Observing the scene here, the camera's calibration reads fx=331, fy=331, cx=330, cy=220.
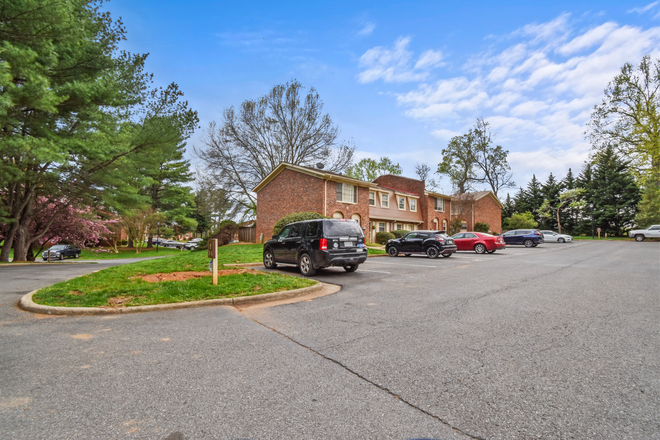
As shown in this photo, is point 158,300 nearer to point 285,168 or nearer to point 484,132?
point 285,168

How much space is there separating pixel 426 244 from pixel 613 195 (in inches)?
1865

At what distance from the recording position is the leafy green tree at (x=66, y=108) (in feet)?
38.0

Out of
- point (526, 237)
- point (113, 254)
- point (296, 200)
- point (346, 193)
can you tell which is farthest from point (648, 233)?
point (113, 254)

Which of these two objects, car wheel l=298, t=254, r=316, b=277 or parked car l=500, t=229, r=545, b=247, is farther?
parked car l=500, t=229, r=545, b=247

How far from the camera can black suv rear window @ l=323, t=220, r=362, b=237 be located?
1034cm

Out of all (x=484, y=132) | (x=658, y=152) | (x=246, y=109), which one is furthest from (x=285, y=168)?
(x=658, y=152)

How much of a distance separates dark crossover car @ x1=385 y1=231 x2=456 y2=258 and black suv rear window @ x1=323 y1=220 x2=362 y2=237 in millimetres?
8474

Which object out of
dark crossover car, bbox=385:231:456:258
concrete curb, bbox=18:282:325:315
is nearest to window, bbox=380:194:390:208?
dark crossover car, bbox=385:231:456:258

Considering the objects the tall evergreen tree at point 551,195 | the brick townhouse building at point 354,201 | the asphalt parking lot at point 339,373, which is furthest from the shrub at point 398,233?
the tall evergreen tree at point 551,195

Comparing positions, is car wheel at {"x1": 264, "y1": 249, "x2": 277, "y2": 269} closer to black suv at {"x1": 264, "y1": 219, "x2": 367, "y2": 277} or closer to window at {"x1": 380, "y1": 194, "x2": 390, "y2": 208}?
black suv at {"x1": 264, "y1": 219, "x2": 367, "y2": 277}

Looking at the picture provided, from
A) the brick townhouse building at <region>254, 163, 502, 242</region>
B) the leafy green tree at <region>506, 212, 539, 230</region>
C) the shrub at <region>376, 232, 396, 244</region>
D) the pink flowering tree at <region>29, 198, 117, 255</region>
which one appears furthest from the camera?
the leafy green tree at <region>506, 212, 539, 230</region>

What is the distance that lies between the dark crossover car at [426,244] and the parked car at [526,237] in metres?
13.8

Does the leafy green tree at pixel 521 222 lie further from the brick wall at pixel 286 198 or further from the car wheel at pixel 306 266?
the car wheel at pixel 306 266

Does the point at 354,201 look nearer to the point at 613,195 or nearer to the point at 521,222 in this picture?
the point at 521,222
